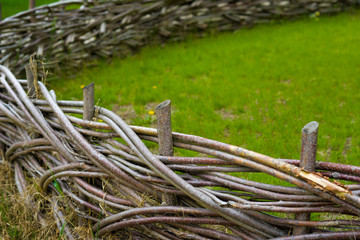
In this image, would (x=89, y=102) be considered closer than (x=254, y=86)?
Yes

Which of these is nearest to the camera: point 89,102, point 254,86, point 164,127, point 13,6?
point 164,127

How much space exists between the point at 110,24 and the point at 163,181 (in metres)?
3.35

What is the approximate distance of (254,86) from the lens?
369 cm

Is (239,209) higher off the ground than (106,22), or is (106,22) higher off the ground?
(106,22)

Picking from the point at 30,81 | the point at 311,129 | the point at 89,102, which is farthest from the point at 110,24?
the point at 311,129

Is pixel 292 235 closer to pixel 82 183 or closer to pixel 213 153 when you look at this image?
pixel 213 153

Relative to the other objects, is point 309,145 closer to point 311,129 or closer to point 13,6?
point 311,129

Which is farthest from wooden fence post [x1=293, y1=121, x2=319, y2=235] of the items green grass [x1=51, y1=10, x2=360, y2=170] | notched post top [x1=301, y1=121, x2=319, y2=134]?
green grass [x1=51, y1=10, x2=360, y2=170]

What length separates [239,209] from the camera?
1407 mm

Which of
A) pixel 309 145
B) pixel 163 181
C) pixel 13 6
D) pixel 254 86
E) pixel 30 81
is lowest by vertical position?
pixel 254 86

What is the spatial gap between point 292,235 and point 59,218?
1202mm

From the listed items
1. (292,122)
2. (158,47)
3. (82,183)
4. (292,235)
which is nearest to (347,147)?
(292,122)

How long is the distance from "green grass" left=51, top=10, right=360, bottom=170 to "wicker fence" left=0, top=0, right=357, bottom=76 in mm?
Result: 211

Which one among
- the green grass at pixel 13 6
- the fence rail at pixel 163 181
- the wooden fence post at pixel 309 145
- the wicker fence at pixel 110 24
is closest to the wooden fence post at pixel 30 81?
the fence rail at pixel 163 181
